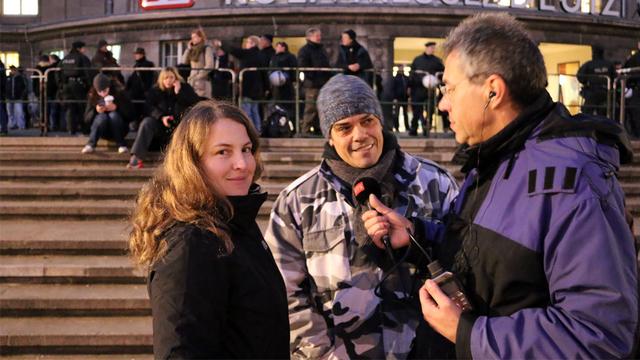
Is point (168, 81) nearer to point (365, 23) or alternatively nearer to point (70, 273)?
point (70, 273)

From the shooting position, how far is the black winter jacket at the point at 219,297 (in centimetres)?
218

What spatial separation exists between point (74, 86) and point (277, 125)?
189 inches

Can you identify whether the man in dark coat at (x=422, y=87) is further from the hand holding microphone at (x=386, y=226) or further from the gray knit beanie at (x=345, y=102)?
the hand holding microphone at (x=386, y=226)

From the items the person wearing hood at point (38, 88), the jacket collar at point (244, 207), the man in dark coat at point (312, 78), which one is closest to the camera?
the jacket collar at point (244, 207)

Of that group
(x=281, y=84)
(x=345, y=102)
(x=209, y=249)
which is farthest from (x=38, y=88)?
(x=209, y=249)

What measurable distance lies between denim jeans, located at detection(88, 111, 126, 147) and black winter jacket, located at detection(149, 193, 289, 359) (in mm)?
9761

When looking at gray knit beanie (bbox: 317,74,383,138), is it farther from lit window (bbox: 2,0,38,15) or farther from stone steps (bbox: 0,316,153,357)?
lit window (bbox: 2,0,38,15)

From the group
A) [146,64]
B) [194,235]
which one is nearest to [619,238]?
[194,235]

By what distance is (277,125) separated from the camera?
43.8ft

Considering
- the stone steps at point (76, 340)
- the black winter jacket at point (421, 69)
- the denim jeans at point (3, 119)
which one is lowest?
the stone steps at point (76, 340)

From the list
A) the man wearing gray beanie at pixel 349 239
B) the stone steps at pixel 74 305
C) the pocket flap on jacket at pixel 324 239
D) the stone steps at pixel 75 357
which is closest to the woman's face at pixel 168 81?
the stone steps at pixel 74 305

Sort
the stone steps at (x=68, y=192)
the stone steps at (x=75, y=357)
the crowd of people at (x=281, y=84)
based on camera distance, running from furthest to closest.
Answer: the crowd of people at (x=281, y=84) < the stone steps at (x=68, y=192) < the stone steps at (x=75, y=357)

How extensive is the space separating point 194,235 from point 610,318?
127 cm

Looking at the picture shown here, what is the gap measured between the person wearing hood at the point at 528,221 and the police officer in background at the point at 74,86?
13.3m
